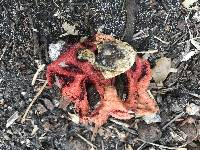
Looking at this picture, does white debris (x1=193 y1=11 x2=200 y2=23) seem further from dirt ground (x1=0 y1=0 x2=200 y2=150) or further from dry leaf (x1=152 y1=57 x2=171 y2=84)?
dry leaf (x1=152 y1=57 x2=171 y2=84)

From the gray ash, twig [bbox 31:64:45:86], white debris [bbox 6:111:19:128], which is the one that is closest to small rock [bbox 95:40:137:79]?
the gray ash

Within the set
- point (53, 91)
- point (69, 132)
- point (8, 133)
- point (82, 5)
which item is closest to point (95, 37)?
point (82, 5)

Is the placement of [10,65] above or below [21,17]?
below

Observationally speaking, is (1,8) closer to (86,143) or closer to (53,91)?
(53,91)

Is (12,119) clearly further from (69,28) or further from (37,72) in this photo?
(69,28)

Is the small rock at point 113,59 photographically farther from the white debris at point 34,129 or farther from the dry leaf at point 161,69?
the white debris at point 34,129

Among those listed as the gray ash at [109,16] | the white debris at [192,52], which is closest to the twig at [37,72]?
the gray ash at [109,16]

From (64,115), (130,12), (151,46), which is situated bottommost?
(64,115)
